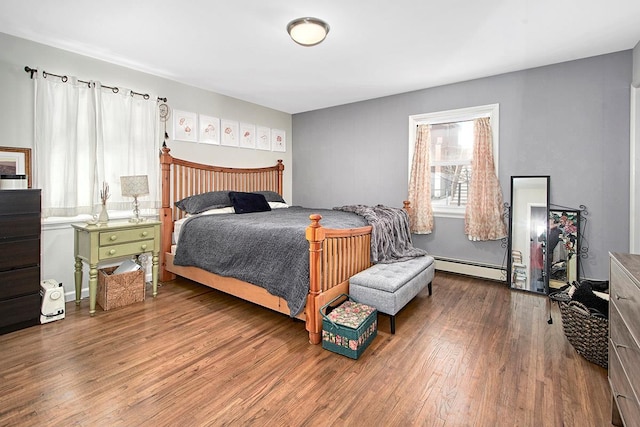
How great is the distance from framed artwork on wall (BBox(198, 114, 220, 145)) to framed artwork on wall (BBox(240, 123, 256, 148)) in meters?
0.43

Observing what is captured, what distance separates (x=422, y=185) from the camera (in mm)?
4258

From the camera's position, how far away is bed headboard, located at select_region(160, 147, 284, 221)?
12.5ft

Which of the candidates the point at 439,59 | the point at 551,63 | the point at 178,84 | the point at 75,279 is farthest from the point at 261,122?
the point at 551,63

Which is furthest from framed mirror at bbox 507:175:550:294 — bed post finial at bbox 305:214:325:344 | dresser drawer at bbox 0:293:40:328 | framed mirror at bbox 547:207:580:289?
dresser drawer at bbox 0:293:40:328

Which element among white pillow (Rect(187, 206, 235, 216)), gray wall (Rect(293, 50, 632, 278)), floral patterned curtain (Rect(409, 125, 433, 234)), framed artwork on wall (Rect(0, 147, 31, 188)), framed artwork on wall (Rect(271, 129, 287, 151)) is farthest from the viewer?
framed artwork on wall (Rect(271, 129, 287, 151))

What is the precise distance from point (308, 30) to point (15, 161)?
2827 mm

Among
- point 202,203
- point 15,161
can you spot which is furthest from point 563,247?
point 15,161

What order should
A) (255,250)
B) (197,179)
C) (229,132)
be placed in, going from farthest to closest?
(229,132) → (197,179) → (255,250)

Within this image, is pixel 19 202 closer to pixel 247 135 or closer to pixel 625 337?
pixel 247 135

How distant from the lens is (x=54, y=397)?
170 cm

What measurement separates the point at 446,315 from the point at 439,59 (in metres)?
2.59

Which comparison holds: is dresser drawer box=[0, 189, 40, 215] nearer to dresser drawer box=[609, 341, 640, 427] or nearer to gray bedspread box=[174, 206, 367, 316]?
gray bedspread box=[174, 206, 367, 316]

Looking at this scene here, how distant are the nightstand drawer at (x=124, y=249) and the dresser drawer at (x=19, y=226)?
1.61ft

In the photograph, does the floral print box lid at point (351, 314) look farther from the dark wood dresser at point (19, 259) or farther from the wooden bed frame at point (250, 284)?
the dark wood dresser at point (19, 259)
